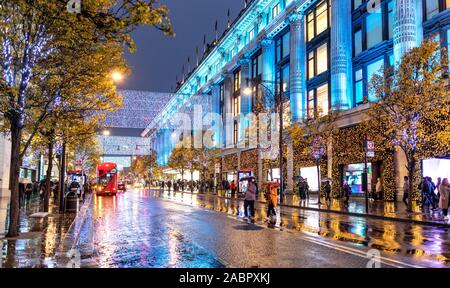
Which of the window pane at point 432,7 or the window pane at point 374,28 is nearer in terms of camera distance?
the window pane at point 432,7

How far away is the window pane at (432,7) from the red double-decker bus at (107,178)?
35.1 m

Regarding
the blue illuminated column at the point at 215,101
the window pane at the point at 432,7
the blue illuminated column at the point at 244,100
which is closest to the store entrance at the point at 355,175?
the window pane at the point at 432,7

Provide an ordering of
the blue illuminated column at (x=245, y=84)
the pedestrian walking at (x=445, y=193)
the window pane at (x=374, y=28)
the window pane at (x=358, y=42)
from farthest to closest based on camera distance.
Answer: the blue illuminated column at (x=245, y=84), the window pane at (x=358, y=42), the window pane at (x=374, y=28), the pedestrian walking at (x=445, y=193)

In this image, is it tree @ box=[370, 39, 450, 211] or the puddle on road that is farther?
tree @ box=[370, 39, 450, 211]

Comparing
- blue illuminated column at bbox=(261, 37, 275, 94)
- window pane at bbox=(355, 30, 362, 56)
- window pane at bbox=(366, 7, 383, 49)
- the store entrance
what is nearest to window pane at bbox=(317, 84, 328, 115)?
window pane at bbox=(355, 30, 362, 56)

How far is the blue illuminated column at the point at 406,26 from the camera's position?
1053 inches

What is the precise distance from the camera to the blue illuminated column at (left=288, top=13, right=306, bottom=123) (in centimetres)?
4125

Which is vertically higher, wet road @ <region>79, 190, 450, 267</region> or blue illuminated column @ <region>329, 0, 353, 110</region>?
blue illuminated column @ <region>329, 0, 353, 110</region>

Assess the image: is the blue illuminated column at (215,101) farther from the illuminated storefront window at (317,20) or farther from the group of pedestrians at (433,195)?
the group of pedestrians at (433,195)

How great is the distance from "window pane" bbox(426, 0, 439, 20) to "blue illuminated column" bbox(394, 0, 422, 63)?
1.79 ft

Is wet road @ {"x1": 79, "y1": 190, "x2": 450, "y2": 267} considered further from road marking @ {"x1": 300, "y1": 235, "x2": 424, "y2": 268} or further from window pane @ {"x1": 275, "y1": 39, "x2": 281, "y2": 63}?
window pane @ {"x1": 275, "y1": 39, "x2": 281, "y2": 63}
